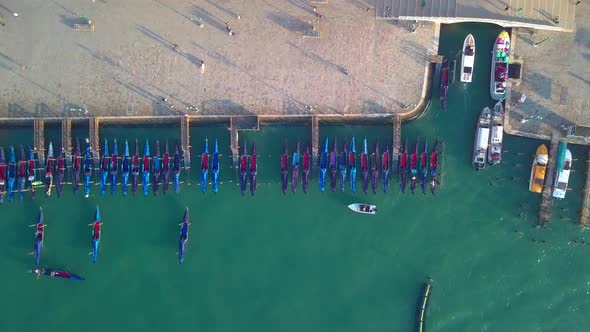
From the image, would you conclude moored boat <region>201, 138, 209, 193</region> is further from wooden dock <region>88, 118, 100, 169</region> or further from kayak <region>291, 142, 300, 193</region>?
wooden dock <region>88, 118, 100, 169</region>

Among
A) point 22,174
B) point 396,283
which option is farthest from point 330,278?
point 22,174

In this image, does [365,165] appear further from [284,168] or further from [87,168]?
[87,168]

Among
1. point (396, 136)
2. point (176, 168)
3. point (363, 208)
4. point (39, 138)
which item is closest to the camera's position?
point (39, 138)

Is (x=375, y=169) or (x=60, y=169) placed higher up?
(x=375, y=169)

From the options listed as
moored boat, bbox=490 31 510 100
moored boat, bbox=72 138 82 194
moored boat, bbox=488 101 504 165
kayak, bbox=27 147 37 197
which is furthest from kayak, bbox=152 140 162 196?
moored boat, bbox=490 31 510 100

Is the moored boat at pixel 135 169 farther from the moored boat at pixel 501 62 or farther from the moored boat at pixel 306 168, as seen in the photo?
the moored boat at pixel 501 62

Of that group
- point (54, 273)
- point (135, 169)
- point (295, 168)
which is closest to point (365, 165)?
point (295, 168)
